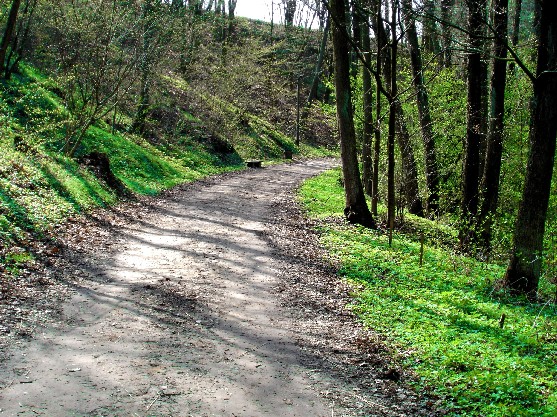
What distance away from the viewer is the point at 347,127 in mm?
13492

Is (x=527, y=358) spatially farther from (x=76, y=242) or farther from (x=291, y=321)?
(x=76, y=242)

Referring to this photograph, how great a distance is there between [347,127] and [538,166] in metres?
6.15

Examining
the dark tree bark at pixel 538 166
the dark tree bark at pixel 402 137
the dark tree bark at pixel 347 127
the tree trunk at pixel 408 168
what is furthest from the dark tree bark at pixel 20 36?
the dark tree bark at pixel 538 166

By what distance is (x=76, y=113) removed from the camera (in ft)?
56.0

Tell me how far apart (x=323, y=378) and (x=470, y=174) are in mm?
8881

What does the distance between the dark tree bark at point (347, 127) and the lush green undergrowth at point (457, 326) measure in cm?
186

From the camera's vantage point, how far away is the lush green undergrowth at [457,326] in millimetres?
5152

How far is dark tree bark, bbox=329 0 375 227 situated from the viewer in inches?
516

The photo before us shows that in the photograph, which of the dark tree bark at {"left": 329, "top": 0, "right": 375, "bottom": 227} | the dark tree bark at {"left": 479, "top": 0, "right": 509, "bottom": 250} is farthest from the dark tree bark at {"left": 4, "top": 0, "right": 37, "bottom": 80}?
the dark tree bark at {"left": 479, "top": 0, "right": 509, "bottom": 250}

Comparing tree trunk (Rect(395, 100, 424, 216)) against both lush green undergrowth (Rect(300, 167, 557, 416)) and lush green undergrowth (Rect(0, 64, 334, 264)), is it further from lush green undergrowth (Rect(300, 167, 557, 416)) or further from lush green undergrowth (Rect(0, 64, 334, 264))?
lush green undergrowth (Rect(0, 64, 334, 264))

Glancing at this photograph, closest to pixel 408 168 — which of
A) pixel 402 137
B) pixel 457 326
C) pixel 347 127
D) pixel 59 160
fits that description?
pixel 402 137

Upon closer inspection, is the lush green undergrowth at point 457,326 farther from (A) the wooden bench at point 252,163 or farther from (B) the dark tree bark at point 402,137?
(A) the wooden bench at point 252,163

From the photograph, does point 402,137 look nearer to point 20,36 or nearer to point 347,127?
point 347,127

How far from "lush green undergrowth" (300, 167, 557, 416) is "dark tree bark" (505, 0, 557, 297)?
535 millimetres
